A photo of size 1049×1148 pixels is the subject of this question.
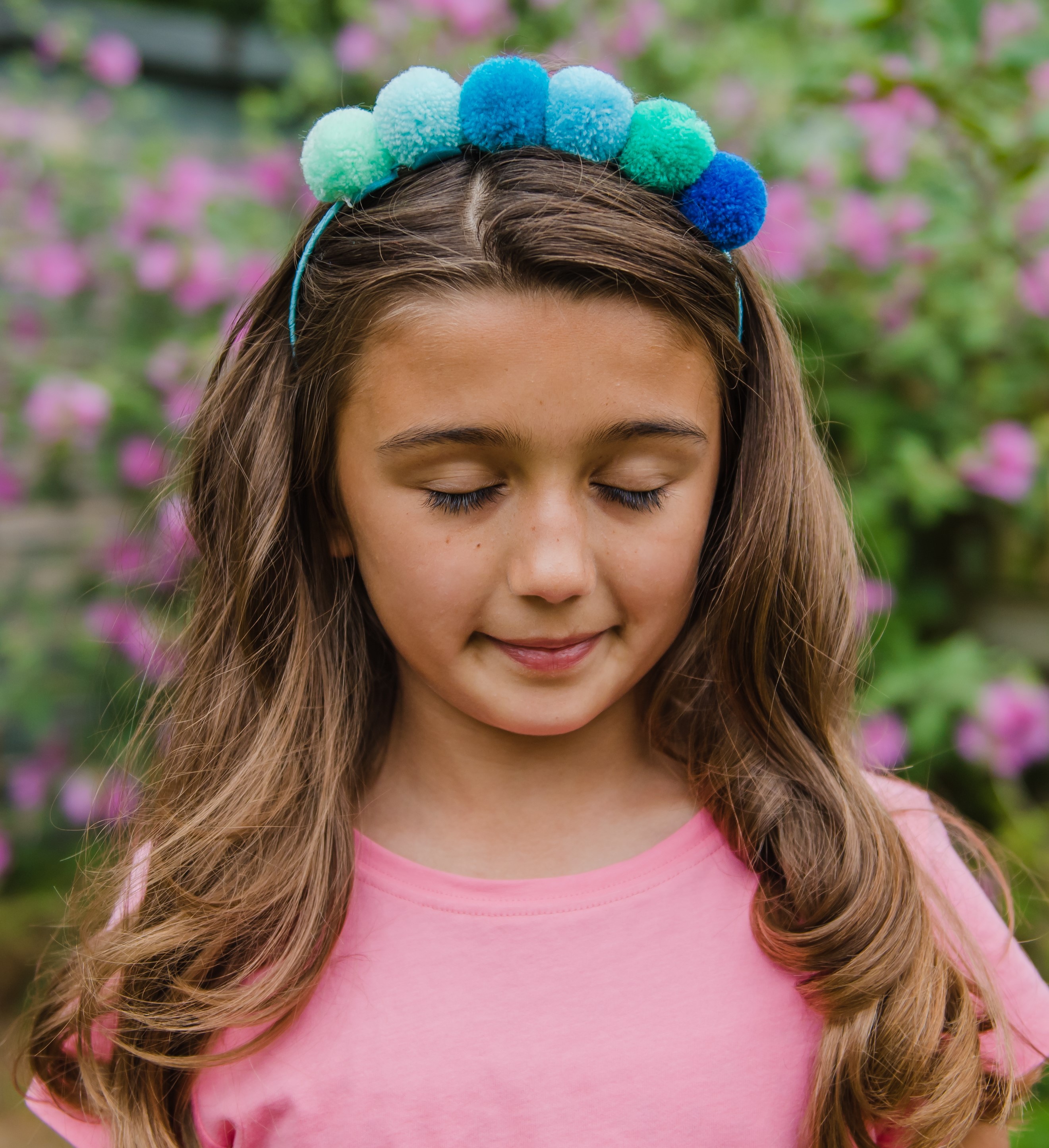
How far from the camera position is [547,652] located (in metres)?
1.21

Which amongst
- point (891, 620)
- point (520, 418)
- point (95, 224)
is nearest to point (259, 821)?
point (520, 418)

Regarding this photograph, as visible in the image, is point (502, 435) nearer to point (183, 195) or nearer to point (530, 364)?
point (530, 364)

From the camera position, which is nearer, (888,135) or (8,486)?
(888,135)

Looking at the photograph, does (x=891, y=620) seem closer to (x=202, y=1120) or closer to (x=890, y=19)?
(x=890, y=19)

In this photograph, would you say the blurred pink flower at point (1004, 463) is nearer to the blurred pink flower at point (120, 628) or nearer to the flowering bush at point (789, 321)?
the flowering bush at point (789, 321)

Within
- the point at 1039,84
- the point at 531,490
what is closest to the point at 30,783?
the point at 531,490

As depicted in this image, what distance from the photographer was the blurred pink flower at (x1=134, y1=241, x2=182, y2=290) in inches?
109

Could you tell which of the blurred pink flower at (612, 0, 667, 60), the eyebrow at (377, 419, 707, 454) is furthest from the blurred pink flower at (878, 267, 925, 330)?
the eyebrow at (377, 419, 707, 454)

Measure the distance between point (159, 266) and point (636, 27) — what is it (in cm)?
152

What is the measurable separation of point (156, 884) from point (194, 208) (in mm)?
2057

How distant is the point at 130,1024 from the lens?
131 centimetres

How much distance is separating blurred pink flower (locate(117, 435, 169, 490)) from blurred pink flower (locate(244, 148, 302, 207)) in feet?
2.67

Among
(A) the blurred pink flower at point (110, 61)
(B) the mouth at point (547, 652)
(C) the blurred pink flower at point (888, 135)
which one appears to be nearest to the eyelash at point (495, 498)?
(B) the mouth at point (547, 652)

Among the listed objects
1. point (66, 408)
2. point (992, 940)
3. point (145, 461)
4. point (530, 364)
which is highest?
point (530, 364)
